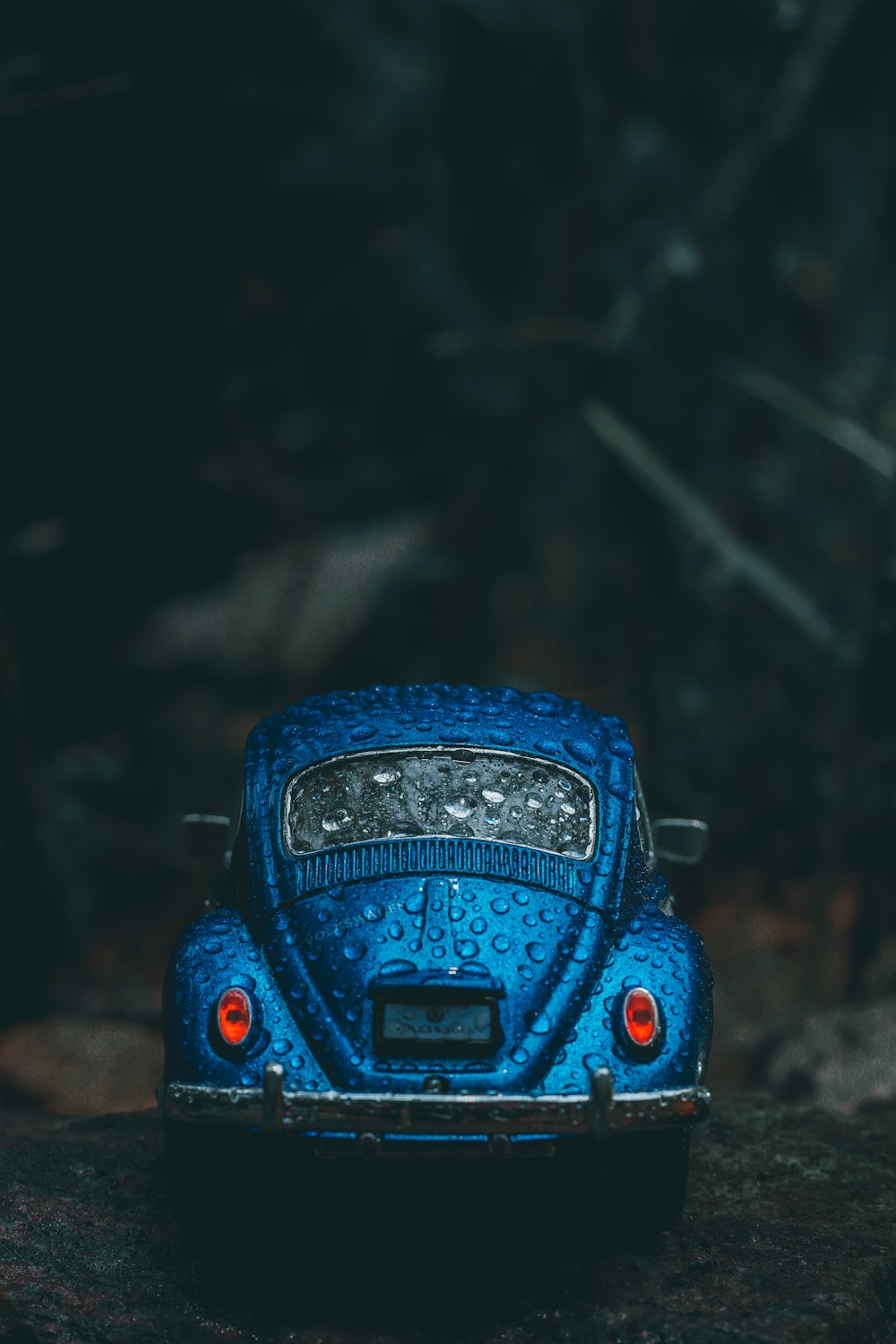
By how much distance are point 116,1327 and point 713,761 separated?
1153 cm

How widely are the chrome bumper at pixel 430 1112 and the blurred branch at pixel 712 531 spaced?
6.26 metres

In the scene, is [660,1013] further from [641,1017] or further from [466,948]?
[466,948]

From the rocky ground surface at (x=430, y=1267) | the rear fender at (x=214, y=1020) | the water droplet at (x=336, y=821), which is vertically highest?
the water droplet at (x=336, y=821)

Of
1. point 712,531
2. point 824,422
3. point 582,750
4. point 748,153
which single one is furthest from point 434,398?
point 582,750

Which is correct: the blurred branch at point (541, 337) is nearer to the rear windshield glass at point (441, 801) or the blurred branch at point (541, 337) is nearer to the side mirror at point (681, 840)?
the side mirror at point (681, 840)

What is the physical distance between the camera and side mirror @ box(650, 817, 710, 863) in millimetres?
4730

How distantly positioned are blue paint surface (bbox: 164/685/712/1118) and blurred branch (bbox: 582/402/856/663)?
5.43 metres

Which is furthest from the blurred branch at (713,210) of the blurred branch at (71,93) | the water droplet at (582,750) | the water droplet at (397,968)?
the water droplet at (397,968)

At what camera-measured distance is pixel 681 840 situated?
4758mm

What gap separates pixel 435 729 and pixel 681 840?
1.01m

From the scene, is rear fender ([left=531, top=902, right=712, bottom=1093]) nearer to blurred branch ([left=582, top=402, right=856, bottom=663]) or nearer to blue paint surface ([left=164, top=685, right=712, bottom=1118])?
blue paint surface ([left=164, top=685, right=712, bottom=1118])

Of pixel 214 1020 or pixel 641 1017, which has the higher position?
pixel 641 1017

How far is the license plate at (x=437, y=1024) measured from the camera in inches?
143

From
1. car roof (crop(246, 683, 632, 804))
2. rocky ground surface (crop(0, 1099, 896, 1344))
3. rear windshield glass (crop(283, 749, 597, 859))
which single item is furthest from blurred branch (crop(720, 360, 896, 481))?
rocky ground surface (crop(0, 1099, 896, 1344))
